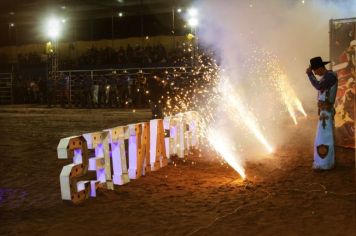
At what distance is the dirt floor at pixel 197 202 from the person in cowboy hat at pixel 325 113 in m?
0.25

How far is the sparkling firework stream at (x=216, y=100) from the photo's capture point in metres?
11.2

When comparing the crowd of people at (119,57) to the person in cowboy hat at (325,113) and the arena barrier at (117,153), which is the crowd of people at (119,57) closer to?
the arena barrier at (117,153)

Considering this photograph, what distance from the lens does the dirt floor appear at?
462cm

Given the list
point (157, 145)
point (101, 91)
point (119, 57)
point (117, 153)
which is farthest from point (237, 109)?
point (119, 57)

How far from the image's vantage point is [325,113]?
7.07 m

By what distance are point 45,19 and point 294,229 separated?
25.6 meters

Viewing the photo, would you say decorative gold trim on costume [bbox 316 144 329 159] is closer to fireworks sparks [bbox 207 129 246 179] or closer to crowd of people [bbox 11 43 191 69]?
fireworks sparks [bbox 207 129 246 179]

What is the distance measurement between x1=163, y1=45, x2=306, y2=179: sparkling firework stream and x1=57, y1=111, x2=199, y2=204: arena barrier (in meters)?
1.22

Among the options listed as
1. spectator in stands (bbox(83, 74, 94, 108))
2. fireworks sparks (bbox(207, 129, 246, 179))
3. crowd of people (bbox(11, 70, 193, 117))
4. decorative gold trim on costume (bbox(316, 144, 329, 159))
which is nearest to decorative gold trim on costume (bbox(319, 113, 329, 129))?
decorative gold trim on costume (bbox(316, 144, 329, 159))

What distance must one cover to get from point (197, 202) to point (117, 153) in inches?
62.8

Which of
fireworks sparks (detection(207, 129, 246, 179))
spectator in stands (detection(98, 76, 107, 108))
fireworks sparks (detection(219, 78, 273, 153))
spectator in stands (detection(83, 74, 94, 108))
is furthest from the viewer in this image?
spectator in stands (detection(83, 74, 94, 108))

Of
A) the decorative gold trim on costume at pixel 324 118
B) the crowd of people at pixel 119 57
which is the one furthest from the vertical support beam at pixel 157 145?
the crowd of people at pixel 119 57

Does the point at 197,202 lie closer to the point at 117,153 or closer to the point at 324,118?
the point at 117,153

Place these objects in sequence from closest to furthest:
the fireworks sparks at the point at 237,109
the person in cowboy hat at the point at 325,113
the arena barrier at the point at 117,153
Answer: the arena barrier at the point at 117,153 < the person in cowboy hat at the point at 325,113 < the fireworks sparks at the point at 237,109
